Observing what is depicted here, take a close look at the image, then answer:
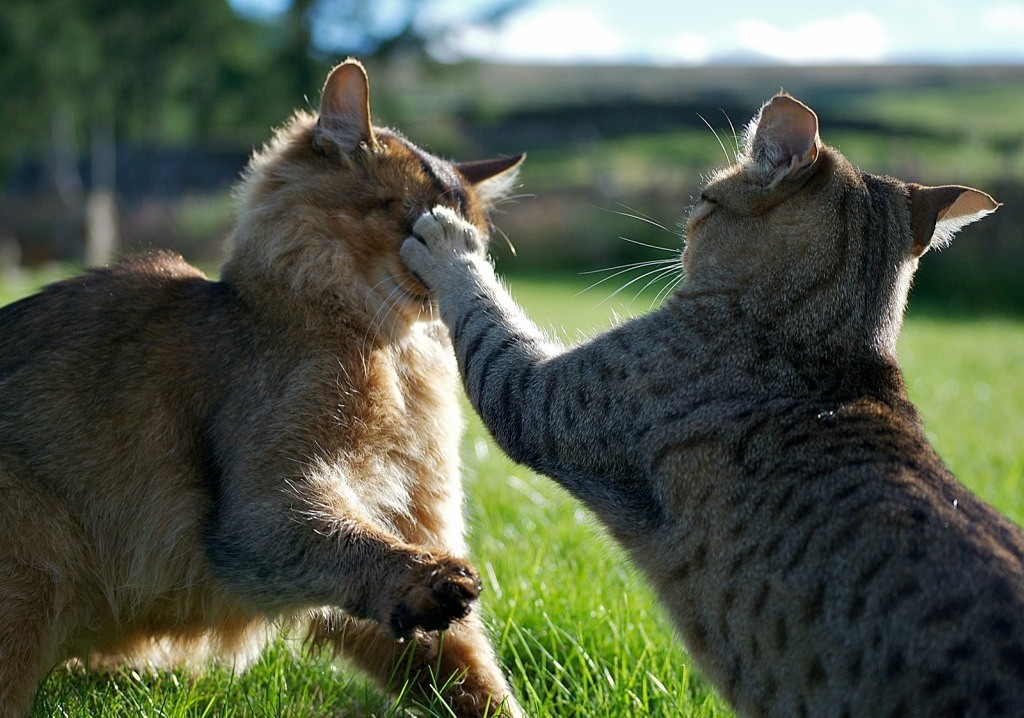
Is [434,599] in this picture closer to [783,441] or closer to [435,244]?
[783,441]

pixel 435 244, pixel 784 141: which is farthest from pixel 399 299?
pixel 784 141

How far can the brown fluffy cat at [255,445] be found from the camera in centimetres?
297

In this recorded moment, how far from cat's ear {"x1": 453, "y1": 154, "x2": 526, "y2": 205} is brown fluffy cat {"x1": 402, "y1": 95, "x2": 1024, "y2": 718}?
0.50 metres

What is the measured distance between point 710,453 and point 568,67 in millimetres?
63087

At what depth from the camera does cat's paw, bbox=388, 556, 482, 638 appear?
262 cm

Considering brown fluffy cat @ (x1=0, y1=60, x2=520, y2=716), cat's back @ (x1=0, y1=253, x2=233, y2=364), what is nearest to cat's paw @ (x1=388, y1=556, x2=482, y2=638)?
brown fluffy cat @ (x1=0, y1=60, x2=520, y2=716)

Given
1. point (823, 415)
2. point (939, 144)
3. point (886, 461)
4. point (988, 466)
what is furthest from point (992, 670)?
point (939, 144)

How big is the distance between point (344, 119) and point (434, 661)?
1860 millimetres

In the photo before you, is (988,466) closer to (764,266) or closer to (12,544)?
(764,266)

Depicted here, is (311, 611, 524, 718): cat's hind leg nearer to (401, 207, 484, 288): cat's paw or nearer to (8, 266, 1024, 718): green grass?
(8, 266, 1024, 718): green grass

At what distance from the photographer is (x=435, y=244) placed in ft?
11.4

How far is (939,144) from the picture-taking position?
77.9 ft

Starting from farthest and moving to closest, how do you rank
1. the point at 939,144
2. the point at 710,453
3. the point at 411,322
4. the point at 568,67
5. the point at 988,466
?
the point at 568,67
the point at 939,144
the point at 988,466
the point at 411,322
the point at 710,453

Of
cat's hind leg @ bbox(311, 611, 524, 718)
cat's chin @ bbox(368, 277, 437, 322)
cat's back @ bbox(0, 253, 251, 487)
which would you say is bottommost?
cat's hind leg @ bbox(311, 611, 524, 718)
